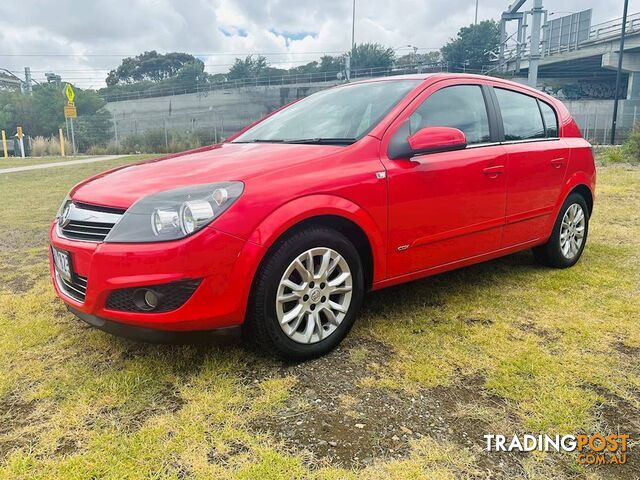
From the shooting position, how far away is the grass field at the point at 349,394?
6.51 feet

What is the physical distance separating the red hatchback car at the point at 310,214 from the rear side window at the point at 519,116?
0.05 ft

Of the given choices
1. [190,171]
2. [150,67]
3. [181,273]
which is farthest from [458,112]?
[150,67]

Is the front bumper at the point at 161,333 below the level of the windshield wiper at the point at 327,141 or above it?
below

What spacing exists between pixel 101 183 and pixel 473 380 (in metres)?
2.24

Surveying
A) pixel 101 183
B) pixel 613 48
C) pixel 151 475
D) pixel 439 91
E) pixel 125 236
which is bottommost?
pixel 151 475

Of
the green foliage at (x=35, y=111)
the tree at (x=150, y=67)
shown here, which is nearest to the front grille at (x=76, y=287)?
the green foliage at (x=35, y=111)

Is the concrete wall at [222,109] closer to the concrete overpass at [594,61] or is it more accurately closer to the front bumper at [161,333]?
the concrete overpass at [594,61]

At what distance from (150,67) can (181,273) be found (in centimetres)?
10200

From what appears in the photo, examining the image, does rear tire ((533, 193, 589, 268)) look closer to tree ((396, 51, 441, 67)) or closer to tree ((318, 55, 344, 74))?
tree ((396, 51, 441, 67))

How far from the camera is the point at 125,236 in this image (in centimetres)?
237

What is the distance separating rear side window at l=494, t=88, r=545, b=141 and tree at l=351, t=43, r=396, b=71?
67.1 metres

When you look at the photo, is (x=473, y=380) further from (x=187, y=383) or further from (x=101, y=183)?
(x=101, y=183)

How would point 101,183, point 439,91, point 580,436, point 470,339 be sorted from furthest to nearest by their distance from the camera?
point 439,91 < point 470,339 < point 101,183 < point 580,436

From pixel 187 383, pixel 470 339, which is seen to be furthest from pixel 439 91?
pixel 187 383
